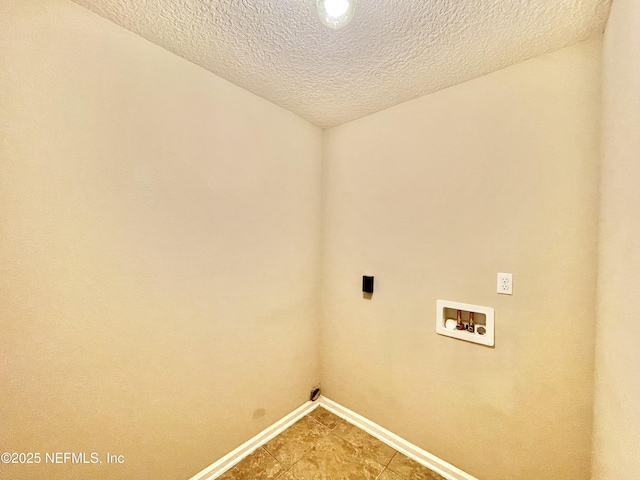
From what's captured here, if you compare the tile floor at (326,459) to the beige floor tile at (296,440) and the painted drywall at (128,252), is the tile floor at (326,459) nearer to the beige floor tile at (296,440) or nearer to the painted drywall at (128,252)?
the beige floor tile at (296,440)

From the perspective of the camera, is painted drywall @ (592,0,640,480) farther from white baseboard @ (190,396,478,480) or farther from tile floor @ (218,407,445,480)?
tile floor @ (218,407,445,480)

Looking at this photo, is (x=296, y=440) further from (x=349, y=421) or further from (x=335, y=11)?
(x=335, y=11)

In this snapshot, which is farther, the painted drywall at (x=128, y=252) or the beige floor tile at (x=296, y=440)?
the beige floor tile at (x=296, y=440)

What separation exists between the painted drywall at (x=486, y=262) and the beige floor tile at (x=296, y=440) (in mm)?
340

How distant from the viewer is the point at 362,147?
6.37 feet

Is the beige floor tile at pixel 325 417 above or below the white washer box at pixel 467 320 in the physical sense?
below

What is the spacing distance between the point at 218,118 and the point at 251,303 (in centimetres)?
125

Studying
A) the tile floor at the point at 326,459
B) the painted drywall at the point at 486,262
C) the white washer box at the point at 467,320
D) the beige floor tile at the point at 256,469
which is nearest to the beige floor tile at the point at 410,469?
the tile floor at the point at 326,459

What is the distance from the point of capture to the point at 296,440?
173cm

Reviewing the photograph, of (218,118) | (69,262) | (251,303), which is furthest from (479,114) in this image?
(69,262)

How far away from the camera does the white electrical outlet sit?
1.31m

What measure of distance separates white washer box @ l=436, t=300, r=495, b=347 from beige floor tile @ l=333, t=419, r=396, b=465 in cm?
93

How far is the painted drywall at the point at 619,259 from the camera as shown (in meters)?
0.71

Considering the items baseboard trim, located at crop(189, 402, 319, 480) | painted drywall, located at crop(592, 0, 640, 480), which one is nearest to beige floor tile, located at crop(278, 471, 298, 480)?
baseboard trim, located at crop(189, 402, 319, 480)
